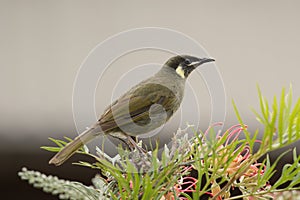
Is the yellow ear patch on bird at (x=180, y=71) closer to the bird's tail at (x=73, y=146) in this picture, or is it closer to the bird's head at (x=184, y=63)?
the bird's head at (x=184, y=63)

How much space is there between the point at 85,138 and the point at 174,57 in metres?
0.11

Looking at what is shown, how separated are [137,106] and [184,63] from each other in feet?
0.21

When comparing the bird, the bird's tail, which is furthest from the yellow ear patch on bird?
the bird's tail

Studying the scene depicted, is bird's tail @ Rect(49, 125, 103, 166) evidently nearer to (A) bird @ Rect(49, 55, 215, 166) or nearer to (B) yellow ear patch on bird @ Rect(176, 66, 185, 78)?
(A) bird @ Rect(49, 55, 215, 166)

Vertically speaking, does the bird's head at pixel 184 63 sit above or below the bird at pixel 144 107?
above

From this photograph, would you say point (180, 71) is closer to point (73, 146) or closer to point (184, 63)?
point (184, 63)

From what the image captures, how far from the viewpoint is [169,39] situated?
0.46 metres

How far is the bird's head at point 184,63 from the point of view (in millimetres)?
500

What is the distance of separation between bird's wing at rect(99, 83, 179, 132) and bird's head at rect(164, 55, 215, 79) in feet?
0.07

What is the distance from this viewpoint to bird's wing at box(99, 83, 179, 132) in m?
0.48

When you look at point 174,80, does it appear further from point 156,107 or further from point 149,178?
point 149,178

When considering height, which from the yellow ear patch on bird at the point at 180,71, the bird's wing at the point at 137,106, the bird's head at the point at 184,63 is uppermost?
the bird's head at the point at 184,63

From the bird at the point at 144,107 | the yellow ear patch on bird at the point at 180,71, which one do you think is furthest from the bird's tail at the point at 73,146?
the yellow ear patch on bird at the point at 180,71

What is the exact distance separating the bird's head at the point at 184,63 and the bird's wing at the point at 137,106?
0.02 metres
